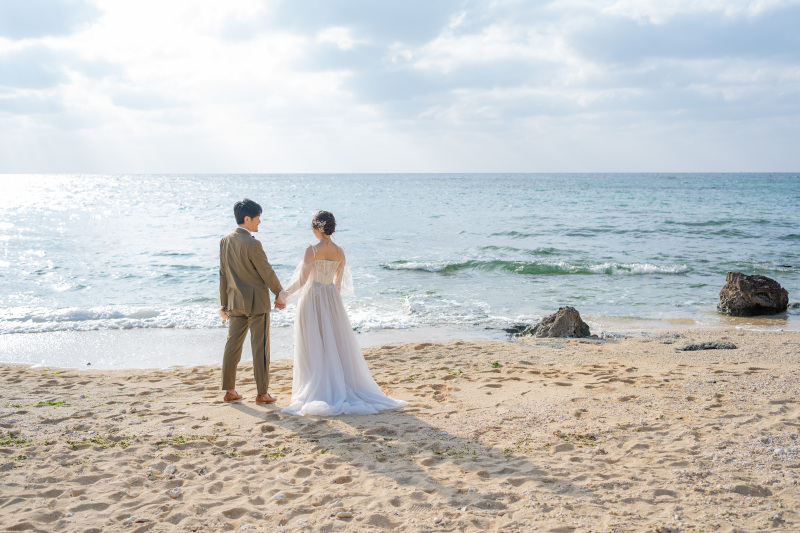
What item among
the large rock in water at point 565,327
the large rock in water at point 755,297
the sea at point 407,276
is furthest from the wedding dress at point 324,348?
the large rock in water at point 755,297

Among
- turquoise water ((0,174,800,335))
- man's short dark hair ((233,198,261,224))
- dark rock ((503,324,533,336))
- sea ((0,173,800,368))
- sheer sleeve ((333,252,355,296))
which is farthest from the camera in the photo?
turquoise water ((0,174,800,335))

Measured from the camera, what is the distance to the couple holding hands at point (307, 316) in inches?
226

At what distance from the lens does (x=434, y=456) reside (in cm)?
451

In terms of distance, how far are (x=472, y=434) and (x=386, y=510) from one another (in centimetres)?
146

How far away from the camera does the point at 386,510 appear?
368 cm

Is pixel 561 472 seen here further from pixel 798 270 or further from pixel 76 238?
pixel 76 238

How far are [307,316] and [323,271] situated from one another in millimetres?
486

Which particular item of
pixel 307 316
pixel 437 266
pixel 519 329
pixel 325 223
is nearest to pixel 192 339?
pixel 307 316

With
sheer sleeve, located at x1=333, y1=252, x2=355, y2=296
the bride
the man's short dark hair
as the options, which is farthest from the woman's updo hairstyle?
the man's short dark hair

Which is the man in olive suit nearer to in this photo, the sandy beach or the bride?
the bride

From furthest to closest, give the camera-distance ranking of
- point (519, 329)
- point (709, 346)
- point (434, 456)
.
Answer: point (519, 329) → point (709, 346) → point (434, 456)

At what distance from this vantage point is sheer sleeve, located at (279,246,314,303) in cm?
584

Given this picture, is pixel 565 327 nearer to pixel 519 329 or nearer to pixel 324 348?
pixel 519 329

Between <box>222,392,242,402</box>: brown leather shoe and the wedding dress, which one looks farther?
<box>222,392,242,402</box>: brown leather shoe
